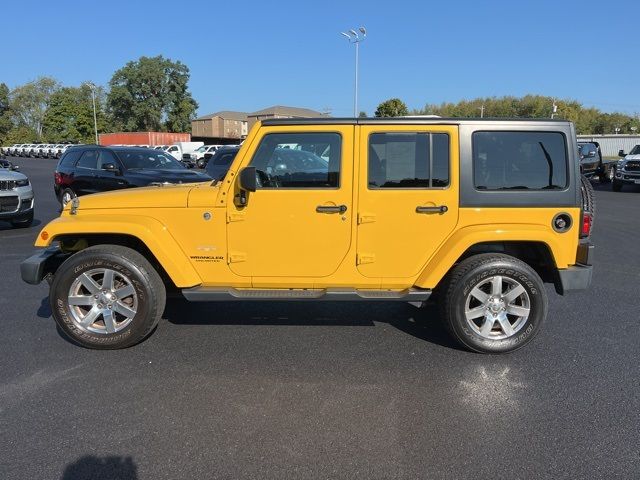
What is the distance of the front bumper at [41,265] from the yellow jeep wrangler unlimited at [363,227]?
0.03 meters

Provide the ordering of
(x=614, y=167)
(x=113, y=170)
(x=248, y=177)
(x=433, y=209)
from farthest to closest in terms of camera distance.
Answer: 1. (x=614, y=167)
2. (x=113, y=170)
3. (x=433, y=209)
4. (x=248, y=177)

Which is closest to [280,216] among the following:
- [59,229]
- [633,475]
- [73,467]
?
[59,229]

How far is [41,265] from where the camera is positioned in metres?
4.14

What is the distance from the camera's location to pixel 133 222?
3957 millimetres

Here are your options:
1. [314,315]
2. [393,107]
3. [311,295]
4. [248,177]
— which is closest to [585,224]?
[311,295]

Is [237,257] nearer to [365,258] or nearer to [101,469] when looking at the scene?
[365,258]

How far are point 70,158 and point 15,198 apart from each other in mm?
2749

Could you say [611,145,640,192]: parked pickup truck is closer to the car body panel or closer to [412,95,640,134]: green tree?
the car body panel

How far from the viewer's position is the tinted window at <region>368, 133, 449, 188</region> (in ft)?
12.8

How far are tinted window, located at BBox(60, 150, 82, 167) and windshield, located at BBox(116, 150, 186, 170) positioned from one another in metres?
1.67

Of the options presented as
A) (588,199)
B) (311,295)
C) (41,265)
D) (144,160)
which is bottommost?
(311,295)

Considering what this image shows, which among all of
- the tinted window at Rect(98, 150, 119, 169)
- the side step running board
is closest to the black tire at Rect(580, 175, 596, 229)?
the side step running board

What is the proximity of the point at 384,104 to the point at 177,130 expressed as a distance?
186ft

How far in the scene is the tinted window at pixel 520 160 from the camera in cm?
393
